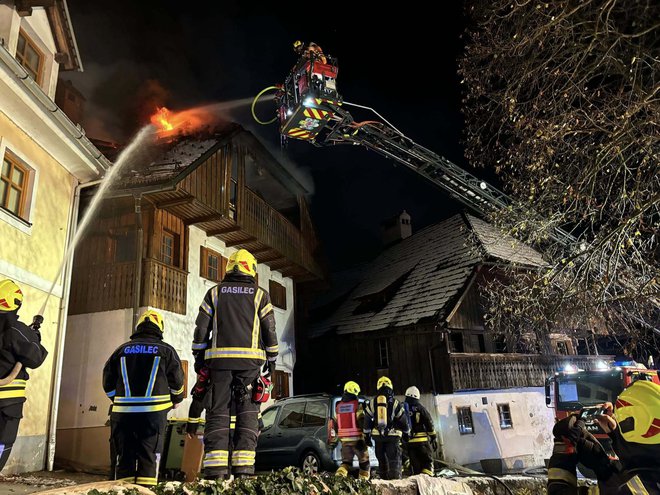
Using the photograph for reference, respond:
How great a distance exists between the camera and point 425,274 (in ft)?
69.5

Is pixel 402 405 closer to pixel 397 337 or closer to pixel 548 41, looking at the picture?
pixel 548 41

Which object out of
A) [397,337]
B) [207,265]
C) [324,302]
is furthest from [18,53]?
[324,302]

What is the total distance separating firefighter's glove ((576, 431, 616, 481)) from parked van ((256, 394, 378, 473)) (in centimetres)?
707

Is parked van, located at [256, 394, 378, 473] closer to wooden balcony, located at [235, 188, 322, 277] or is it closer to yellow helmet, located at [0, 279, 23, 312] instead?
wooden balcony, located at [235, 188, 322, 277]

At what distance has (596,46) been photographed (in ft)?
18.7

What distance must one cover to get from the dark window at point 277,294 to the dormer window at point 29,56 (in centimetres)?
1080

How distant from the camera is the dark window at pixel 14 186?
794cm

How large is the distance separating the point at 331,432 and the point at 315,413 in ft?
2.55

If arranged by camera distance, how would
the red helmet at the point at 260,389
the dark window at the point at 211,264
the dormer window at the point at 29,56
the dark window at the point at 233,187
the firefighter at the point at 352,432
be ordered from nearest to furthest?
1. the red helmet at the point at 260,389
2. the firefighter at the point at 352,432
3. the dormer window at the point at 29,56
4. the dark window at the point at 211,264
5. the dark window at the point at 233,187

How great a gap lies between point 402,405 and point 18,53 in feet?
32.4

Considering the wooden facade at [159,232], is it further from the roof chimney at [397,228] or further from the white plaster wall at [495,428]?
Result: the roof chimney at [397,228]

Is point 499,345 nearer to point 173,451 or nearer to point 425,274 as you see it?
point 425,274

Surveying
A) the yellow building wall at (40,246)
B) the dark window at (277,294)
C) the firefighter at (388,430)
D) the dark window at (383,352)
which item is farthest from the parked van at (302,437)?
the dark window at (383,352)

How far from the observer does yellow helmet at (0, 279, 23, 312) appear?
15.0 feet
